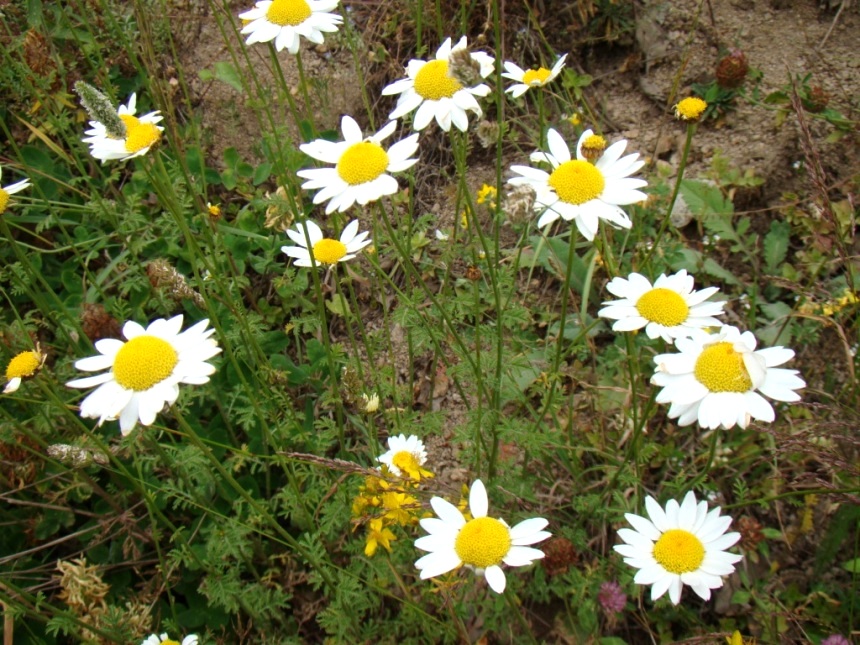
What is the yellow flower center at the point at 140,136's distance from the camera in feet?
5.52

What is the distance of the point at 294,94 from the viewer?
3.65 metres

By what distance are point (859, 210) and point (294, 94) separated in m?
2.73

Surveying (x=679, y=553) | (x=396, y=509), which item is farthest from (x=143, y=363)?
(x=679, y=553)

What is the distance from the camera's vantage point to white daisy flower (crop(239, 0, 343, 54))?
176 cm

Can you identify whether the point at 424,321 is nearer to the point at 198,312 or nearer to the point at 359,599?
the point at 359,599

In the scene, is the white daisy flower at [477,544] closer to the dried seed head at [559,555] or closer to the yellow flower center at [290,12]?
the dried seed head at [559,555]

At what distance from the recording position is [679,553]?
157cm

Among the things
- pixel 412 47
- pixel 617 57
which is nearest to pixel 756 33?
pixel 617 57

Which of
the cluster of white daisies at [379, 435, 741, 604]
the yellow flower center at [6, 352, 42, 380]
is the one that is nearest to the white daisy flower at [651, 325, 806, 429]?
the cluster of white daisies at [379, 435, 741, 604]

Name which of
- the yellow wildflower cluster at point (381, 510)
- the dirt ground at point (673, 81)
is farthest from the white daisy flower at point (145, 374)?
the dirt ground at point (673, 81)

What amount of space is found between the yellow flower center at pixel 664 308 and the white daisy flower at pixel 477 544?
532 millimetres

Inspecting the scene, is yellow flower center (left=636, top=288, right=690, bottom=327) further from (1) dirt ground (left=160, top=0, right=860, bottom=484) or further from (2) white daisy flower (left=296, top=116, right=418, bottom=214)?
(1) dirt ground (left=160, top=0, right=860, bottom=484)

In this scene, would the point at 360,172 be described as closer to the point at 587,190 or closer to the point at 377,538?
the point at 587,190

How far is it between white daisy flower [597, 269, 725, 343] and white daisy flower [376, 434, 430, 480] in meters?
0.68
